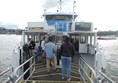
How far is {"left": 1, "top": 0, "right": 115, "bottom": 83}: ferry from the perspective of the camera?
8.52 meters

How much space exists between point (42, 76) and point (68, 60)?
1949mm

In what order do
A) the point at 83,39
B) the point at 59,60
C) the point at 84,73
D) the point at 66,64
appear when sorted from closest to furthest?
the point at 66,64 → the point at 84,73 → the point at 59,60 → the point at 83,39

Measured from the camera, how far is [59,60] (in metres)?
11.8

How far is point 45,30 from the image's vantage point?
48.8 feet

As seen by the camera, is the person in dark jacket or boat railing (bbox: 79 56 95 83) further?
the person in dark jacket

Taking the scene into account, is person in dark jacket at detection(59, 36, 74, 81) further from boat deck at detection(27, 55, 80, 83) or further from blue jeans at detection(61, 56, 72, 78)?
boat deck at detection(27, 55, 80, 83)

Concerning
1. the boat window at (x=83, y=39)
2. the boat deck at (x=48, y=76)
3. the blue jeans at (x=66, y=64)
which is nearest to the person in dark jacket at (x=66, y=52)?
the blue jeans at (x=66, y=64)

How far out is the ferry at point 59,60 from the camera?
8523 mm

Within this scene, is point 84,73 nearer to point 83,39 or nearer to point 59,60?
point 59,60

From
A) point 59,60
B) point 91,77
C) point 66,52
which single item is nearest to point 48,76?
point 59,60

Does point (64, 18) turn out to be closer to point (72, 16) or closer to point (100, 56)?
point (72, 16)

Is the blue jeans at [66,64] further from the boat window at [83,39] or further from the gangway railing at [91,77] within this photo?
the boat window at [83,39]

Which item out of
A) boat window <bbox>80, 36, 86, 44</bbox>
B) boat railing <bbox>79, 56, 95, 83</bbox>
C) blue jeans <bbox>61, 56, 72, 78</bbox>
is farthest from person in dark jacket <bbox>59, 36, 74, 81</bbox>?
boat window <bbox>80, 36, 86, 44</bbox>

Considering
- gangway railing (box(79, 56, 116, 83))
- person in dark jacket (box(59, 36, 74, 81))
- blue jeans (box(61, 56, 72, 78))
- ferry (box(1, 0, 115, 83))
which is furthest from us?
blue jeans (box(61, 56, 72, 78))
